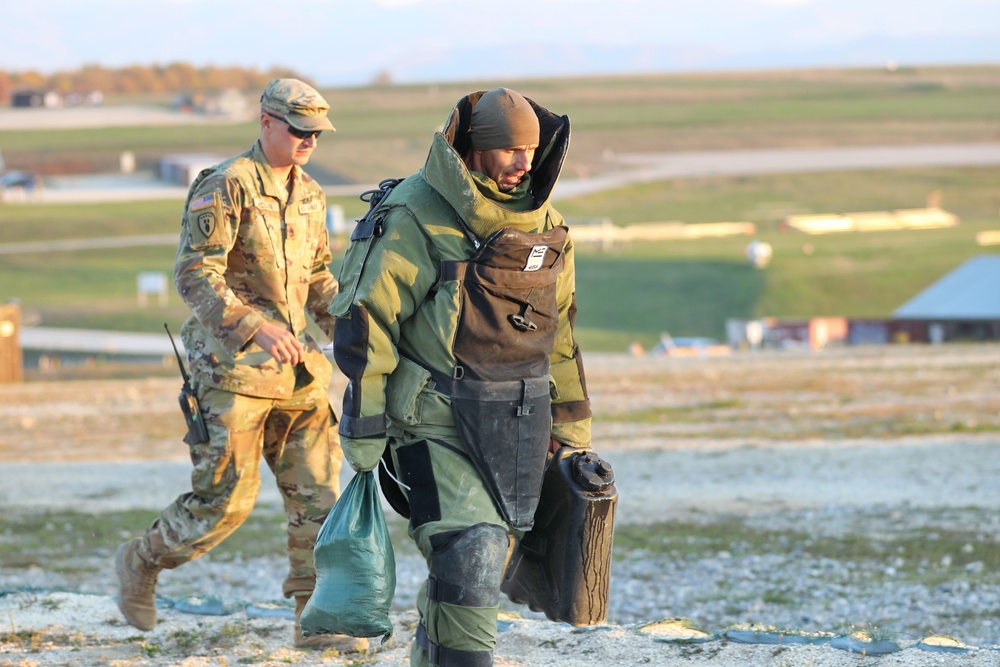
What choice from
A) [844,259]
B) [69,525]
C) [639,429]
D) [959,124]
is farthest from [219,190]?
[959,124]

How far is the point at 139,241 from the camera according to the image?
7012cm

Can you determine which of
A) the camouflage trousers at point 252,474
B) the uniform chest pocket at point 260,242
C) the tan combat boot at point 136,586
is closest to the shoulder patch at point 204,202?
the uniform chest pocket at point 260,242

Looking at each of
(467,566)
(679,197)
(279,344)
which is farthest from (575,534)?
(679,197)

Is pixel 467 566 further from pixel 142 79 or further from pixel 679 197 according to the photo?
pixel 142 79

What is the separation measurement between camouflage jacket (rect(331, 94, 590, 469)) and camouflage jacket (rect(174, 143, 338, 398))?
3.89ft

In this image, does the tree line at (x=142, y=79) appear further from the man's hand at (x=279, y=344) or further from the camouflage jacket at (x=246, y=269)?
the man's hand at (x=279, y=344)

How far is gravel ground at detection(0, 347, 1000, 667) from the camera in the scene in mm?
6797

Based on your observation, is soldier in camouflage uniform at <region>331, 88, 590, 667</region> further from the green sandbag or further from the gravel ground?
the gravel ground

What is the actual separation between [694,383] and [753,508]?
38.0 ft

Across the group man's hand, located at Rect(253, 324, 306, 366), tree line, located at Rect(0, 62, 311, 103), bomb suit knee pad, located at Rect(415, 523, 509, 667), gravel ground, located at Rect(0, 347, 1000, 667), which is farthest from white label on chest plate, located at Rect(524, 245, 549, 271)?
tree line, located at Rect(0, 62, 311, 103)

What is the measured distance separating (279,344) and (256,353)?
0.33m

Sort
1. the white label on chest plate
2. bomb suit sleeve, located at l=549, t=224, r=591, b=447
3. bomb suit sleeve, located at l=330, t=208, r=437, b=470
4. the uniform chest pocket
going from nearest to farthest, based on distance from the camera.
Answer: bomb suit sleeve, located at l=330, t=208, r=437, b=470
the white label on chest plate
bomb suit sleeve, located at l=549, t=224, r=591, b=447
the uniform chest pocket

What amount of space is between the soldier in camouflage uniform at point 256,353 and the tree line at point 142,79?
15870 centimetres

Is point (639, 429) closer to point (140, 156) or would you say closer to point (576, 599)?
point (576, 599)
